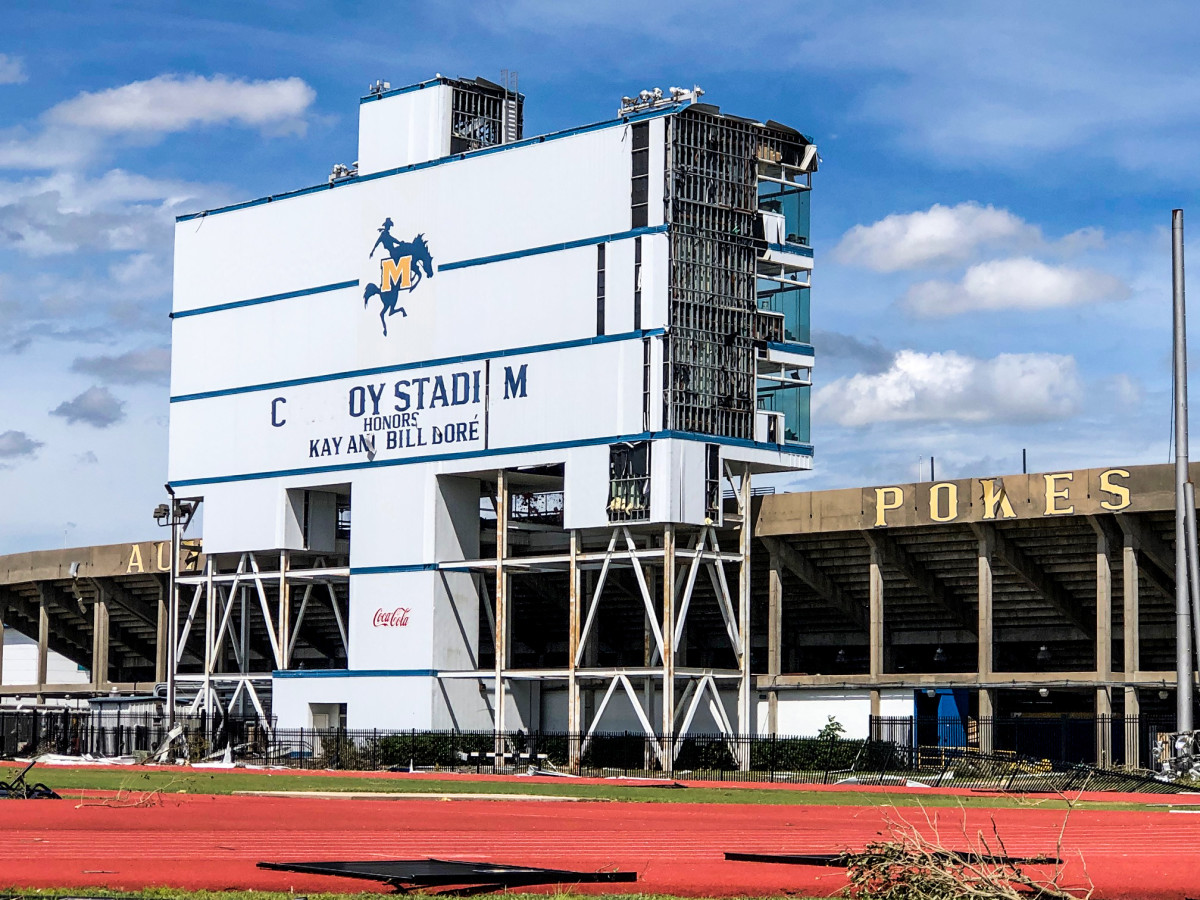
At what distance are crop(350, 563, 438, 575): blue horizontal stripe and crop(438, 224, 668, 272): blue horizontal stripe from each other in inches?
424

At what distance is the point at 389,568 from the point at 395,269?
1111 cm

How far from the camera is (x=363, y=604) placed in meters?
68.9

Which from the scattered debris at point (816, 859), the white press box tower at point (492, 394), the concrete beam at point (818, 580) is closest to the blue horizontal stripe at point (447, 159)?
the white press box tower at point (492, 394)

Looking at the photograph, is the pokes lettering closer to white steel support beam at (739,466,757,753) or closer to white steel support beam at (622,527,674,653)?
white steel support beam at (739,466,757,753)

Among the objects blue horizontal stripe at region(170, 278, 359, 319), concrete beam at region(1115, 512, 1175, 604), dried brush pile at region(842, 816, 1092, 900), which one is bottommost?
dried brush pile at region(842, 816, 1092, 900)

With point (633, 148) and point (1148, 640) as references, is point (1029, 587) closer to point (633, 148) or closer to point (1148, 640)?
point (1148, 640)

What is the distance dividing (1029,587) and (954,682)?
5.65 m

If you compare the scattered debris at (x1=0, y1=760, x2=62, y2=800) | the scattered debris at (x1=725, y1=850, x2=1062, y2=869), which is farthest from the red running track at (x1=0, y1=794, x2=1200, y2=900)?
the scattered debris at (x1=0, y1=760, x2=62, y2=800)

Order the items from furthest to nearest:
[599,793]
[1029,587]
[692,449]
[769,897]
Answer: [1029,587] → [692,449] → [599,793] → [769,897]

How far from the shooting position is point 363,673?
68.7 m

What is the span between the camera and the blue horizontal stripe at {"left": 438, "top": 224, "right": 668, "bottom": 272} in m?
61.8

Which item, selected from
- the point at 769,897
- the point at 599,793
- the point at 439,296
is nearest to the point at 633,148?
the point at 439,296

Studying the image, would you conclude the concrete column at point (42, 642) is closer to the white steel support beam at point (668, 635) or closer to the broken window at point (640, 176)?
the white steel support beam at point (668, 635)

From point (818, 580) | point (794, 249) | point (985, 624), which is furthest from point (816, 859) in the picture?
point (818, 580)
